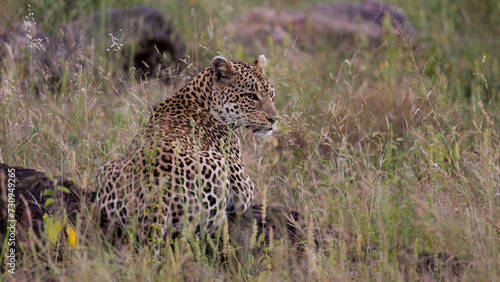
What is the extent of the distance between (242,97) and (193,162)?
1.50 metres

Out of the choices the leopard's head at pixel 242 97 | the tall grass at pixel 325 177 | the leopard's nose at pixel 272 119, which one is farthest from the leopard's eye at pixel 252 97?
the tall grass at pixel 325 177

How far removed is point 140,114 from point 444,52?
670 centimetres

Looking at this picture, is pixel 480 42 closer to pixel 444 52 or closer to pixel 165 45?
pixel 444 52

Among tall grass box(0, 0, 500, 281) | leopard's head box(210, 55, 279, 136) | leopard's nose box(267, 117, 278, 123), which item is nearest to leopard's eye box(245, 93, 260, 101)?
leopard's head box(210, 55, 279, 136)

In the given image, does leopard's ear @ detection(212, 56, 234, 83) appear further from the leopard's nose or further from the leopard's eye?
the leopard's nose

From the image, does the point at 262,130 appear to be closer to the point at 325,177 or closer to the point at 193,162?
the point at 325,177

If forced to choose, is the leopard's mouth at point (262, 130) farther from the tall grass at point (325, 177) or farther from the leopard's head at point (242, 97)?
the tall grass at point (325, 177)

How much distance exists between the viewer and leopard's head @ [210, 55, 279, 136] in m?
5.75

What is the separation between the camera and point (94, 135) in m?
6.46

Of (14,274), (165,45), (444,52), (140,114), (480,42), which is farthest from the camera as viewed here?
(480,42)

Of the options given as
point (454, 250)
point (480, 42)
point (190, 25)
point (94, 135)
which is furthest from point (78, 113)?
point (480, 42)

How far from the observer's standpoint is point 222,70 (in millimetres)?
5715

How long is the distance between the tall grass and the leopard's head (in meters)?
0.33

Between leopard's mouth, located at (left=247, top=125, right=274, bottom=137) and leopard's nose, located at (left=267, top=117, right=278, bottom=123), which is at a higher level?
leopard's nose, located at (left=267, top=117, right=278, bottom=123)
